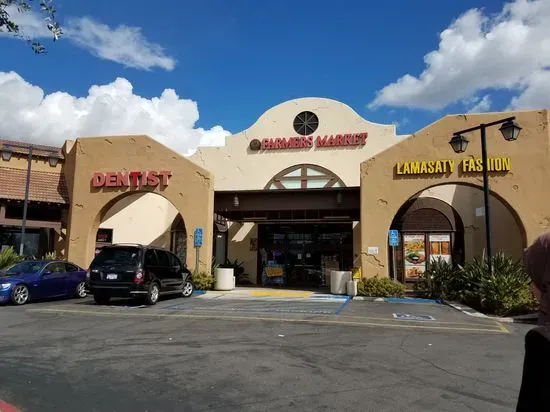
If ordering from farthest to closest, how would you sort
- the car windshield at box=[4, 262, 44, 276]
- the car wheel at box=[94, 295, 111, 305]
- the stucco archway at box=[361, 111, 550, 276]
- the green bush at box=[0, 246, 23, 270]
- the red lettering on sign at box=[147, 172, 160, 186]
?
the red lettering on sign at box=[147, 172, 160, 186]
the green bush at box=[0, 246, 23, 270]
the stucco archway at box=[361, 111, 550, 276]
the car windshield at box=[4, 262, 44, 276]
the car wheel at box=[94, 295, 111, 305]

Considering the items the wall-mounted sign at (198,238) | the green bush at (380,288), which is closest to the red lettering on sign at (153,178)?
the wall-mounted sign at (198,238)

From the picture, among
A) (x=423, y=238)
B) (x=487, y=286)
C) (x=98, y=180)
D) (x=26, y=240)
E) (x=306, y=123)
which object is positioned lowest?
(x=487, y=286)

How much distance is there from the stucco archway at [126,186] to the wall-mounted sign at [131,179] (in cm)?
7

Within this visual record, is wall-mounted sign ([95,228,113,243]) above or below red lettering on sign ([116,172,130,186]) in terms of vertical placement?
below

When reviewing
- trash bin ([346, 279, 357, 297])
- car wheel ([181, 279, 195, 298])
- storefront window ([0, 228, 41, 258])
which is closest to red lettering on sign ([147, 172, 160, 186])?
car wheel ([181, 279, 195, 298])

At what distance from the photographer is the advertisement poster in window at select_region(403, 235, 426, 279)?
21500mm

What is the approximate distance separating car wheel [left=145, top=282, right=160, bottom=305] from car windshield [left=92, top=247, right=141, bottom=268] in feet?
3.02

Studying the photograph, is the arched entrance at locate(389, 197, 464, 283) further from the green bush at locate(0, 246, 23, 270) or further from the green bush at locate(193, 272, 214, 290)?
the green bush at locate(0, 246, 23, 270)

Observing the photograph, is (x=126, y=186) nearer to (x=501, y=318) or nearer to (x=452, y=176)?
(x=452, y=176)

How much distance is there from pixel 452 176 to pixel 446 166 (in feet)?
1.43

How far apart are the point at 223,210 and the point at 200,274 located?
339cm

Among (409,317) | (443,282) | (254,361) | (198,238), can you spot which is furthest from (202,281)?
(254,361)

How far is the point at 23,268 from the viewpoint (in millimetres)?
16234

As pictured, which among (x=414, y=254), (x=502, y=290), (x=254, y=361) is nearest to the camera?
(x=254, y=361)
